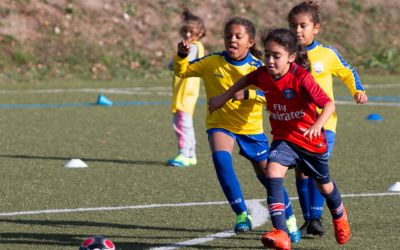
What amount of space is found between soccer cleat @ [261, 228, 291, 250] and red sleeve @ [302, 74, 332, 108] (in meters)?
0.93

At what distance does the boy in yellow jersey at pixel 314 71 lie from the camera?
830 cm

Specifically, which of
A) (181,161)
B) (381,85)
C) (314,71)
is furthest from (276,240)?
(381,85)

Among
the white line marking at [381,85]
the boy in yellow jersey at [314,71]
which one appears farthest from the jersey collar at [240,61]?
the white line marking at [381,85]

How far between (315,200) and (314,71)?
1008 millimetres

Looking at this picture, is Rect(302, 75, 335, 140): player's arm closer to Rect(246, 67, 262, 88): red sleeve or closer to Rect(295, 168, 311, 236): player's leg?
Rect(246, 67, 262, 88): red sleeve

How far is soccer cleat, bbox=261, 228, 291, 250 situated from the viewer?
23.0ft

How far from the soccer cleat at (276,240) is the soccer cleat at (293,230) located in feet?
2.54

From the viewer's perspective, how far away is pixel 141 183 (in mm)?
10984

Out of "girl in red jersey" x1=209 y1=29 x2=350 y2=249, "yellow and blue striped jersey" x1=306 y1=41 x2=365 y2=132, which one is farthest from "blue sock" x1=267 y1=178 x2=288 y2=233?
"yellow and blue striped jersey" x1=306 y1=41 x2=365 y2=132

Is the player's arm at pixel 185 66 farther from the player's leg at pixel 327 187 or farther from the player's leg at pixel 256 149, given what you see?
the player's leg at pixel 327 187

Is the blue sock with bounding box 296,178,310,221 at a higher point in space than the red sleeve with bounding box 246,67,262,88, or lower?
lower

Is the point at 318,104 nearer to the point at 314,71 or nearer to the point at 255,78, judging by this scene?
the point at 255,78

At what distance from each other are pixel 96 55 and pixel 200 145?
593 inches

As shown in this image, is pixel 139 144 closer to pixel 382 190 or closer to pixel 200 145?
pixel 200 145
